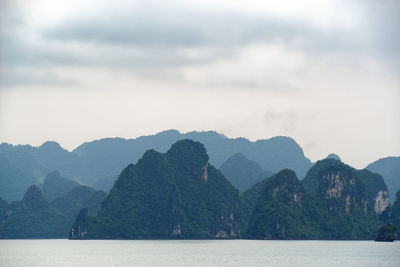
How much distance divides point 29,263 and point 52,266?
968 cm

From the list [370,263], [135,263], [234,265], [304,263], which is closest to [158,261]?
[135,263]

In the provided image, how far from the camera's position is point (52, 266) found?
117188mm

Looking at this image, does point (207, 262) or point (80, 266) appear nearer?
point (80, 266)

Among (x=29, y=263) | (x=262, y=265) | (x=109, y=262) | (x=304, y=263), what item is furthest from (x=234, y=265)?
(x=29, y=263)

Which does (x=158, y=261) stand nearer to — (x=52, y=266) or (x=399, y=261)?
(x=52, y=266)

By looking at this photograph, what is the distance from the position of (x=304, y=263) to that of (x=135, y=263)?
96.6 ft

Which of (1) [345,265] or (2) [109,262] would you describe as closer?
(1) [345,265]

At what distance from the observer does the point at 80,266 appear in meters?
117

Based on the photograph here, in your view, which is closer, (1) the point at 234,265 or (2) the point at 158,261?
(1) the point at 234,265

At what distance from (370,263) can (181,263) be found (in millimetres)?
32656

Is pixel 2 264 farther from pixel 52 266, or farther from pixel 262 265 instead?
pixel 262 265

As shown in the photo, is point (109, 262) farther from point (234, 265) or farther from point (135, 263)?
point (234, 265)

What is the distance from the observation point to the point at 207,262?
125938 millimetres

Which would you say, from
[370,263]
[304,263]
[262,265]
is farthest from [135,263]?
[370,263]
